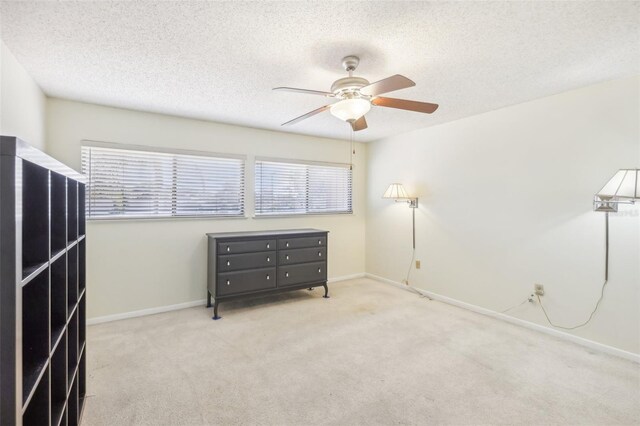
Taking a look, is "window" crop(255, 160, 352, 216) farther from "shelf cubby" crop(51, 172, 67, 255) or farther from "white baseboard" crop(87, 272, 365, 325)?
"shelf cubby" crop(51, 172, 67, 255)

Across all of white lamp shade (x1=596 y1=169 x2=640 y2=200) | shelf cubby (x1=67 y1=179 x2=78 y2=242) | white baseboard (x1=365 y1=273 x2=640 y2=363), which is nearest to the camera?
shelf cubby (x1=67 y1=179 x2=78 y2=242)

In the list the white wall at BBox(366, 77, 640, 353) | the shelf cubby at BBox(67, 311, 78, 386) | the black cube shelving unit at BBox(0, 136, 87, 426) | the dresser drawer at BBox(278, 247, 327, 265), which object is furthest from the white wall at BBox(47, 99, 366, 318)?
the white wall at BBox(366, 77, 640, 353)

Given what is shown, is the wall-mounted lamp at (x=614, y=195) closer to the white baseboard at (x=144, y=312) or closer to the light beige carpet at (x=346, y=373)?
the light beige carpet at (x=346, y=373)

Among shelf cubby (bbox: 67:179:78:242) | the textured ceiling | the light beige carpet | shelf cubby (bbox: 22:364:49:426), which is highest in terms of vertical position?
the textured ceiling

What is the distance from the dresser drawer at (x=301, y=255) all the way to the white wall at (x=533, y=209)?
1281 millimetres

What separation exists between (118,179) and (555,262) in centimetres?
458

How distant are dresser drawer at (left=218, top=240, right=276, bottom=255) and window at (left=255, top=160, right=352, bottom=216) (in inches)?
26.8

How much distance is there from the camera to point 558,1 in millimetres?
1627

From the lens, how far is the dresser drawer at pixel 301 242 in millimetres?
3962

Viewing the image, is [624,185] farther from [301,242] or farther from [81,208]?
[81,208]

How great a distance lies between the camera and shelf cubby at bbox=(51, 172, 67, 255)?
4.52ft

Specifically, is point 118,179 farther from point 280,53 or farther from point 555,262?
point 555,262

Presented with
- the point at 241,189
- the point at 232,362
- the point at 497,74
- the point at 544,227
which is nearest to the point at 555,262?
the point at 544,227

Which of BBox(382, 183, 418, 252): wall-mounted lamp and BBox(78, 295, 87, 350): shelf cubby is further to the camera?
BBox(382, 183, 418, 252): wall-mounted lamp
